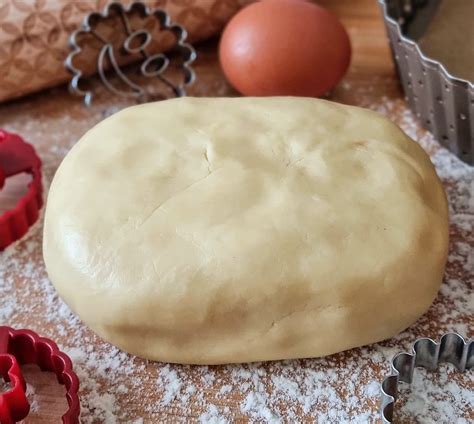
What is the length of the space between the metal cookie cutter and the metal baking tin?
1.47 feet

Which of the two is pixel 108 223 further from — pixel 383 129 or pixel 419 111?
pixel 419 111

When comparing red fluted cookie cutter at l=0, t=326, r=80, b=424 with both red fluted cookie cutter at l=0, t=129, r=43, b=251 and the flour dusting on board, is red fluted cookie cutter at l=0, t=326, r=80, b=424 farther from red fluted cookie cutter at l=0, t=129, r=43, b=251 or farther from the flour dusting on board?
red fluted cookie cutter at l=0, t=129, r=43, b=251

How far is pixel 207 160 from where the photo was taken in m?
1.16

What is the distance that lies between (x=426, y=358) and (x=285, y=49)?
0.69 meters

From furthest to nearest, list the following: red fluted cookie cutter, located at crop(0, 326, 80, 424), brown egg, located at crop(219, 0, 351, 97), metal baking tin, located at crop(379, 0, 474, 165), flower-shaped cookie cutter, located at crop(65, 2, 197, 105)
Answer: flower-shaped cookie cutter, located at crop(65, 2, 197, 105) < brown egg, located at crop(219, 0, 351, 97) < metal baking tin, located at crop(379, 0, 474, 165) < red fluted cookie cutter, located at crop(0, 326, 80, 424)

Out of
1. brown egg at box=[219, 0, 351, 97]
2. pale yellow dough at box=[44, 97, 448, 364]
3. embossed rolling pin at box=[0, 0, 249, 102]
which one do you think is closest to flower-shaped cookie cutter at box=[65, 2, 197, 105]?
embossed rolling pin at box=[0, 0, 249, 102]

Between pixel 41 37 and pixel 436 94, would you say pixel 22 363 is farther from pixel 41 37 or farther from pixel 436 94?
pixel 436 94

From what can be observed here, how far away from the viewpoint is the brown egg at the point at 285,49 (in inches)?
56.6

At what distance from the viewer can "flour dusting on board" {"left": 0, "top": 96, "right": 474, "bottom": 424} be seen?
1060mm

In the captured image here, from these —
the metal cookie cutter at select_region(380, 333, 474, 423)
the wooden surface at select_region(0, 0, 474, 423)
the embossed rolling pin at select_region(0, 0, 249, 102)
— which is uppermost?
the embossed rolling pin at select_region(0, 0, 249, 102)

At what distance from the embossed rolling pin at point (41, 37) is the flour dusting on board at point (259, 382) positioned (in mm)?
568

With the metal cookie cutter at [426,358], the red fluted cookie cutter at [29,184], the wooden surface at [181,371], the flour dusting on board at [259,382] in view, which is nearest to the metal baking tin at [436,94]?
the wooden surface at [181,371]

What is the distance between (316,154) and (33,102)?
796mm

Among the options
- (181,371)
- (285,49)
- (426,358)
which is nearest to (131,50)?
(285,49)
